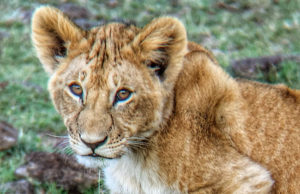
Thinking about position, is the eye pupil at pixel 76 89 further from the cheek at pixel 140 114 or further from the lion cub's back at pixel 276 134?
the lion cub's back at pixel 276 134

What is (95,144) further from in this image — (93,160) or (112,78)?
(112,78)

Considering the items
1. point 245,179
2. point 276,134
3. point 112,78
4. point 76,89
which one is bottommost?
point 245,179

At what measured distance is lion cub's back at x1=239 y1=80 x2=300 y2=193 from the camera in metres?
3.77

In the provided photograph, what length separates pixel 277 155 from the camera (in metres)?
3.79

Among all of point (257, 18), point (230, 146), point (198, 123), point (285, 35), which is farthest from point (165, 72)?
point (257, 18)

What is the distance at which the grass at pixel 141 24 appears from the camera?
19.4 ft

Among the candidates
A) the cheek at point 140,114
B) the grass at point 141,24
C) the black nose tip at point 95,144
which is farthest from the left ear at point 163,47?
the grass at point 141,24

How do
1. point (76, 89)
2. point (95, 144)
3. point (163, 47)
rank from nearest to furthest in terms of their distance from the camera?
point (95, 144)
point (76, 89)
point (163, 47)

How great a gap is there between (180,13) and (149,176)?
5632mm

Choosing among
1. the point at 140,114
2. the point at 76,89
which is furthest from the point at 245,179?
the point at 76,89

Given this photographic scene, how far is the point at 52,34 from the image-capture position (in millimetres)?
3818

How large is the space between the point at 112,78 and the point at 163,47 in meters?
0.43

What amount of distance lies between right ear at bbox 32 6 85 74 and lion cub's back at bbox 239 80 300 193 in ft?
4.19

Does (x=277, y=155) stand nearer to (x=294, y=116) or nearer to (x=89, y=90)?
(x=294, y=116)
